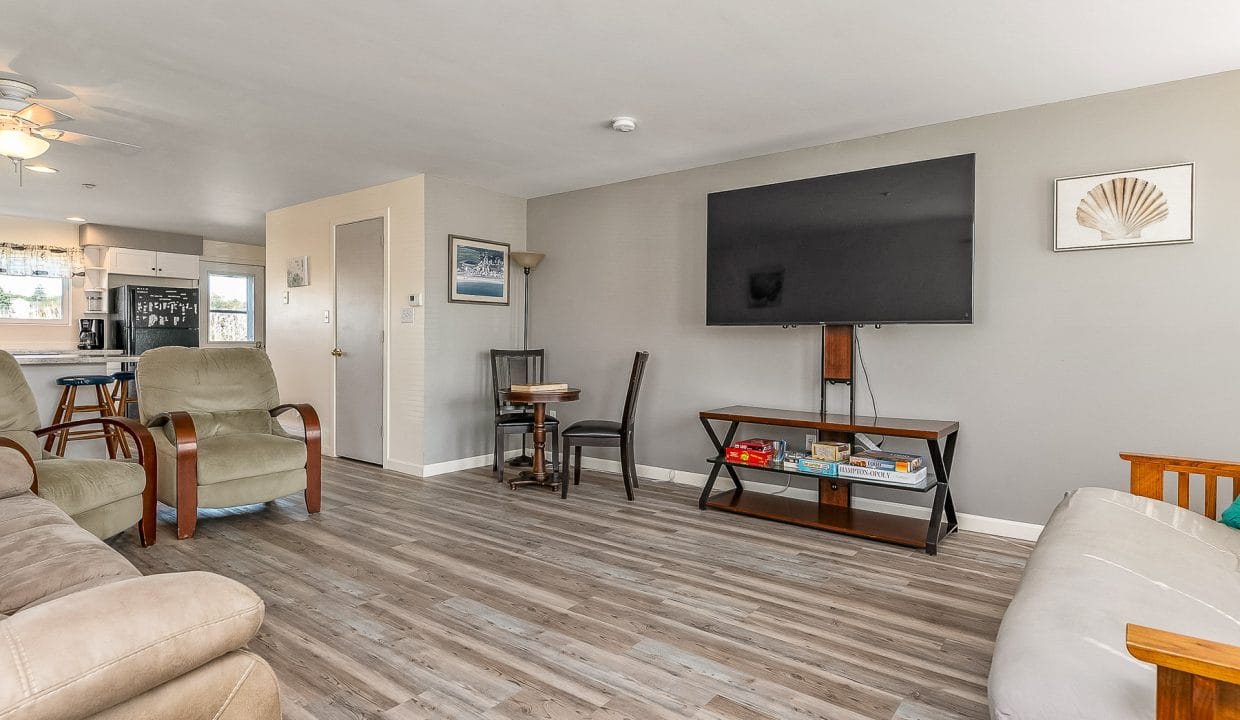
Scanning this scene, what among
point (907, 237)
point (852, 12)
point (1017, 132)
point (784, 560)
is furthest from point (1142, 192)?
point (784, 560)

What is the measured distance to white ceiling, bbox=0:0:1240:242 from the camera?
103 inches

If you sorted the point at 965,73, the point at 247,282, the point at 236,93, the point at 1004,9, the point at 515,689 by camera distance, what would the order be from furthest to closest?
1. the point at 247,282
2. the point at 236,93
3. the point at 965,73
4. the point at 1004,9
5. the point at 515,689

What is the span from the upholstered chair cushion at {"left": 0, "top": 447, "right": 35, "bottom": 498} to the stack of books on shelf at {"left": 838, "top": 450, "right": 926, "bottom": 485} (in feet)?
11.8

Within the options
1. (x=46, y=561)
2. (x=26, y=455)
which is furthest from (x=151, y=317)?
(x=46, y=561)

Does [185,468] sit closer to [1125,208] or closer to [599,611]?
[599,611]

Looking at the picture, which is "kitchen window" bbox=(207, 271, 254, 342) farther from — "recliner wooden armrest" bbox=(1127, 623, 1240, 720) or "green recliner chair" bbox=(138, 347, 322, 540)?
"recliner wooden armrest" bbox=(1127, 623, 1240, 720)

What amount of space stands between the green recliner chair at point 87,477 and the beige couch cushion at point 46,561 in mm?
832

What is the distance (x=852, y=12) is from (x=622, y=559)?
2.59 meters

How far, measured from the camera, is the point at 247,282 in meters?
8.79

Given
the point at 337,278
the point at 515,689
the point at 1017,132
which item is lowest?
the point at 515,689

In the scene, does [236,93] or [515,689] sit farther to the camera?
[236,93]

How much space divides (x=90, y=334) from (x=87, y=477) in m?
5.71

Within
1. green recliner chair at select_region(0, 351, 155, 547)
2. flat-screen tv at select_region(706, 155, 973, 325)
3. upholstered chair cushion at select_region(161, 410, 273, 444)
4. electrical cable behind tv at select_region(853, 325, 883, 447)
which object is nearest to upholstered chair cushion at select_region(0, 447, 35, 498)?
green recliner chair at select_region(0, 351, 155, 547)

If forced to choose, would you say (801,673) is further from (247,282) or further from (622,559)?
(247,282)
